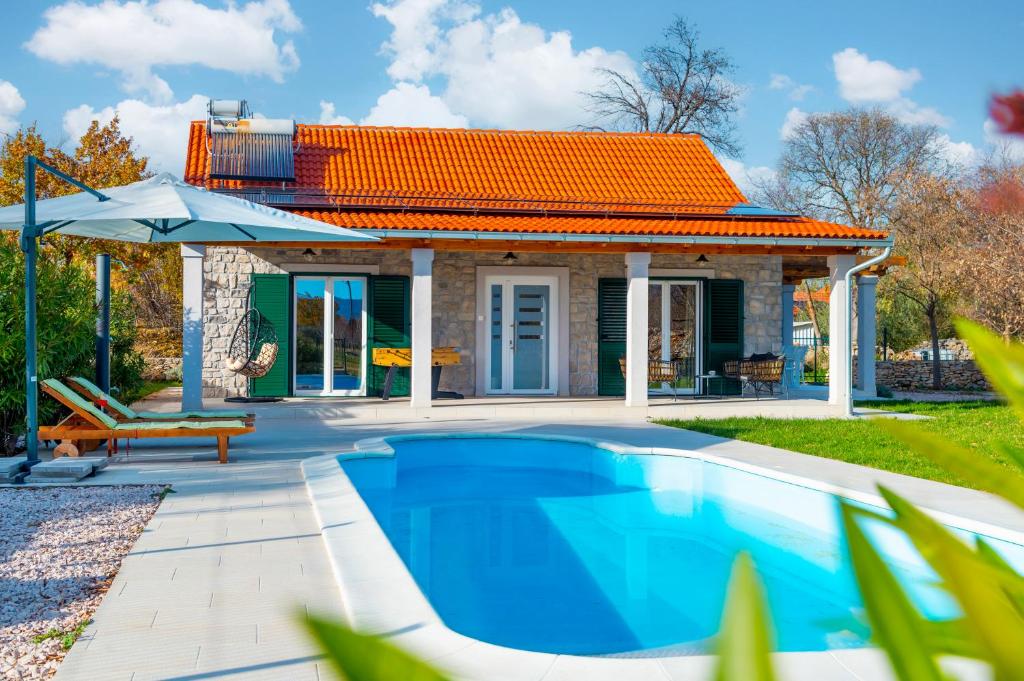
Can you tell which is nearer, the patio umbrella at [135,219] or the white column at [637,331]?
the patio umbrella at [135,219]

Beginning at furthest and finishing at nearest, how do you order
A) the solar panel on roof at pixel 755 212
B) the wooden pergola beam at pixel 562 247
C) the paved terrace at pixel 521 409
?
1. the solar panel on roof at pixel 755 212
2. the wooden pergola beam at pixel 562 247
3. the paved terrace at pixel 521 409

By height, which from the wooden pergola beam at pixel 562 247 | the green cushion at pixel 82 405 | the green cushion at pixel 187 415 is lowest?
the green cushion at pixel 187 415

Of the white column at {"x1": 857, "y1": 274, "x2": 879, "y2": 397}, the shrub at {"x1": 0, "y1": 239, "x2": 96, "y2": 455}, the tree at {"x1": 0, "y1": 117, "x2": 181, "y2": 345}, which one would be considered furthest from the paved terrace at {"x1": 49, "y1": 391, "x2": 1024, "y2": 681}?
the tree at {"x1": 0, "y1": 117, "x2": 181, "y2": 345}

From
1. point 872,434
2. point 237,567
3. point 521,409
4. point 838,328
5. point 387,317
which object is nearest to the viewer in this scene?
point 237,567

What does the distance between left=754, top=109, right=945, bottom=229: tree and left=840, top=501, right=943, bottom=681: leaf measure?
99.9 feet

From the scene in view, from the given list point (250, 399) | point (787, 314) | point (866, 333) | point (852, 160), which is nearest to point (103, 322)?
point (250, 399)

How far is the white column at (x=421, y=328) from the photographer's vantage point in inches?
498

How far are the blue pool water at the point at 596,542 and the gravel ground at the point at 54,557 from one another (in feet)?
6.16

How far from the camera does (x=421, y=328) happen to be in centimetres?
1268

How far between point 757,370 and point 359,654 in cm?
1450

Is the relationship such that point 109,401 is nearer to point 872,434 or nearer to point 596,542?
point 596,542

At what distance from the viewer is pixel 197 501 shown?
634 centimetres

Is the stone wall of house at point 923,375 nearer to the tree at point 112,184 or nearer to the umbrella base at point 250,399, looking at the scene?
the umbrella base at point 250,399

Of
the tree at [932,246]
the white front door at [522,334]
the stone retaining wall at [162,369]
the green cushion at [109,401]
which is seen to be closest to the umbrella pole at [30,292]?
the green cushion at [109,401]
